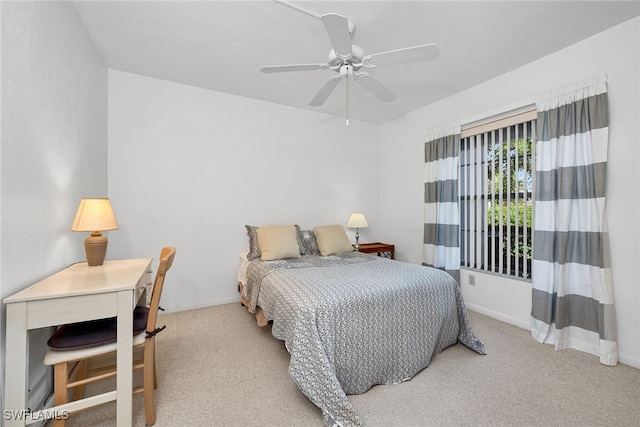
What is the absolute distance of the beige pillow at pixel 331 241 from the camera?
10.9ft

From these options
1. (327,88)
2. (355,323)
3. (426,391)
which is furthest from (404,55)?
(426,391)

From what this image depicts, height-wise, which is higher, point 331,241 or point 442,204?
point 442,204

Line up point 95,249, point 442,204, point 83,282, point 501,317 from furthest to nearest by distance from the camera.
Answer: point 442,204
point 501,317
point 95,249
point 83,282

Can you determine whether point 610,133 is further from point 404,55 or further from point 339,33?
point 339,33

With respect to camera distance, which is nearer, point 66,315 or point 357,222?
point 66,315

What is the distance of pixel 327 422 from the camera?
1420 mm

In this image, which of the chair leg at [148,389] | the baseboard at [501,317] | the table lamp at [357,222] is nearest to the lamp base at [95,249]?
the chair leg at [148,389]

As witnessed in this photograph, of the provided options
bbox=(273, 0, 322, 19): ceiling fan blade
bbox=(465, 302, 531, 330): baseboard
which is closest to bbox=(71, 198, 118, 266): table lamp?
bbox=(273, 0, 322, 19): ceiling fan blade

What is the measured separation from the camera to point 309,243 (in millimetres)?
3465

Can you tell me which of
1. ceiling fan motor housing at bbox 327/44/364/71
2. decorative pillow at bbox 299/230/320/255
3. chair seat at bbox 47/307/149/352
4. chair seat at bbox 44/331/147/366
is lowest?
chair seat at bbox 44/331/147/366

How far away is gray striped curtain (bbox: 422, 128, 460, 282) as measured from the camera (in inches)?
129

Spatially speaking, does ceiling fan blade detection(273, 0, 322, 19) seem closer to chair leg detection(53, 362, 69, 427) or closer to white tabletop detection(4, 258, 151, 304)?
white tabletop detection(4, 258, 151, 304)

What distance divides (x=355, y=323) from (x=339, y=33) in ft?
5.86

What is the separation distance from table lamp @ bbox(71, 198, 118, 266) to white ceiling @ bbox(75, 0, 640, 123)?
4.88ft
